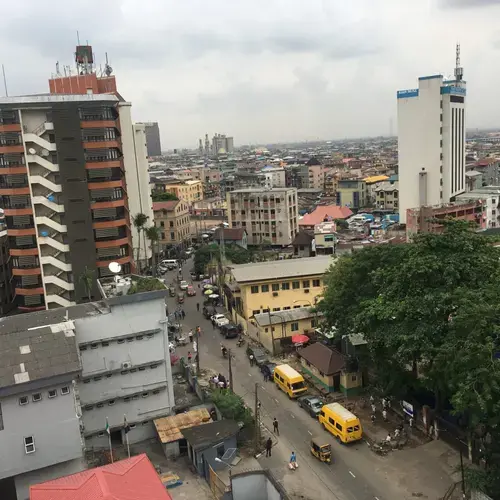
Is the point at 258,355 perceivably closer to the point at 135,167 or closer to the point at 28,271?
the point at 28,271

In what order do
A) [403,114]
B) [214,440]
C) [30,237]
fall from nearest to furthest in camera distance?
[214,440]
[30,237]
[403,114]

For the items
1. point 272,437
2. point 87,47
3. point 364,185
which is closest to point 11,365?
point 272,437

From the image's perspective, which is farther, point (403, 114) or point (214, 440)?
point (403, 114)

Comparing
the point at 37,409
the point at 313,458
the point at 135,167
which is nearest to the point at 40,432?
the point at 37,409

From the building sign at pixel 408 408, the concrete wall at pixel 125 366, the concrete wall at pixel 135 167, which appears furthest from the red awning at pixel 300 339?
the concrete wall at pixel 135 167

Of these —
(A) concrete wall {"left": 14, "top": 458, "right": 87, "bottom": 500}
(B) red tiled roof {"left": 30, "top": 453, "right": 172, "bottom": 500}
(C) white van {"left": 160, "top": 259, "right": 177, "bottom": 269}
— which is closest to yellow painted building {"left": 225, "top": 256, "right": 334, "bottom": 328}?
(A) concrete wall {"left": 14, "top": 458, "right": 87, "bottom": 500}

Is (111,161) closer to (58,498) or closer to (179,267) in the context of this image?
(179,267)
